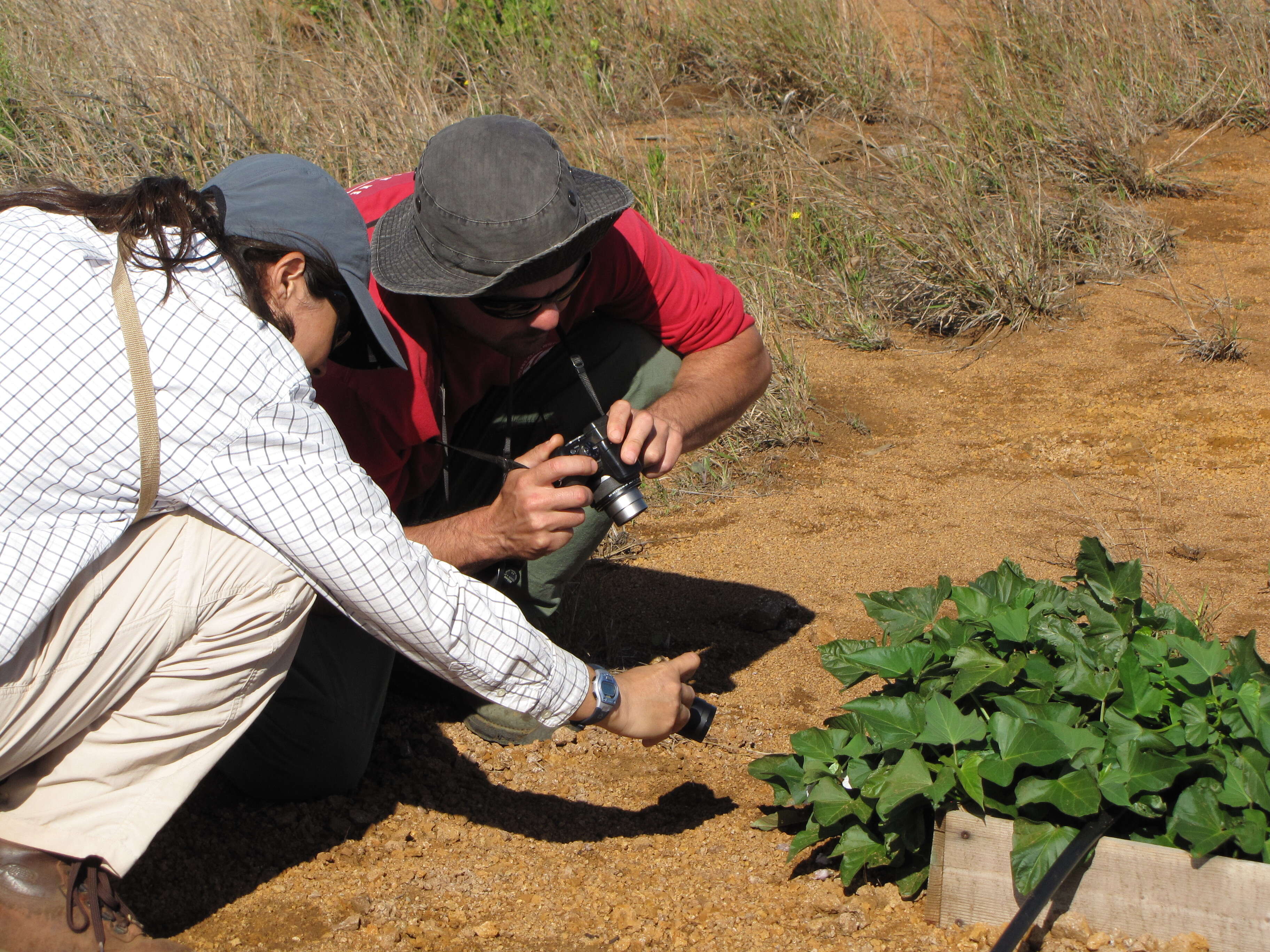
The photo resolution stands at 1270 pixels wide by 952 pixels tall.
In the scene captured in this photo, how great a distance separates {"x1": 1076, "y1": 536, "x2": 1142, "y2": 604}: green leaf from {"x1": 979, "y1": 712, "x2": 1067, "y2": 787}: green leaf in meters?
0.38

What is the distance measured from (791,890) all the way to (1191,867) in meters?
0.64

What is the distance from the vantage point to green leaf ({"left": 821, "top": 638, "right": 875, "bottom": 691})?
194 cm

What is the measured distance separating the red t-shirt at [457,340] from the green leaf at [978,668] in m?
1.08

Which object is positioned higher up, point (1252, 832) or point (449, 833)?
point (1252, 832)

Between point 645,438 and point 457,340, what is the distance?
46cm

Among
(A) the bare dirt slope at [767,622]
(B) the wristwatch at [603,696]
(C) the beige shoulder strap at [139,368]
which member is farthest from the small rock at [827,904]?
(C) the beige shoulder strap at [139,368]

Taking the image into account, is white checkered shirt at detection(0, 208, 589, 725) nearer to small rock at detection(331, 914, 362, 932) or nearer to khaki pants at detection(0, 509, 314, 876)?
khaki pants at detection(0, 509, 314, 876)

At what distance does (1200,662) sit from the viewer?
5.73ft

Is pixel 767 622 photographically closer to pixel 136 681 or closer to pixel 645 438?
pixel 645 438

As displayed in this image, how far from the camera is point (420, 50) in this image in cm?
597

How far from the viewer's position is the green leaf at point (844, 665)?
1939 mm

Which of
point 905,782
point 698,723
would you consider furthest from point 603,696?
point 905,782

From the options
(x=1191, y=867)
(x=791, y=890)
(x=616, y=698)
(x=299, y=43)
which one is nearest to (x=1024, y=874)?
(x=1191, y=867)

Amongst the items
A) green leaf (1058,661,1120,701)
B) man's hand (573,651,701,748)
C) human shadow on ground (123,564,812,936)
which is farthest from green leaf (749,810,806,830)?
green leaf (1058,661,1120,701)
